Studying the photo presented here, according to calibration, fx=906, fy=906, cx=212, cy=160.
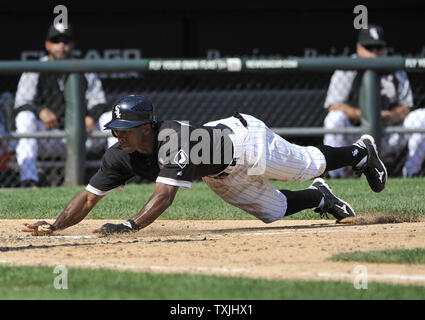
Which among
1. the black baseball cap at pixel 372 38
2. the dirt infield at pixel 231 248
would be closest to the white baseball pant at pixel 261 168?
the dirt infield at pixel 231 248

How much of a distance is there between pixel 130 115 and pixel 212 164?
61cm

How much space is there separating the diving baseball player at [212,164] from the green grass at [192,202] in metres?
0.61

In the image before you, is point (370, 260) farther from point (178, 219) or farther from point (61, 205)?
point (61, 205)

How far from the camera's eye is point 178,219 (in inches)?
275

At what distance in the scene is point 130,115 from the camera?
545cm

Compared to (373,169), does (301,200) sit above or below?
below

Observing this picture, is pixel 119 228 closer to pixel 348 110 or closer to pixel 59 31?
pixel 59 31

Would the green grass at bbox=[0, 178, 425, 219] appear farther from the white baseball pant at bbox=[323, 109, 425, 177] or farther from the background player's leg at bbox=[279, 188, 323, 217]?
the background player's leg at bbox=[279, 188, 323, 217]

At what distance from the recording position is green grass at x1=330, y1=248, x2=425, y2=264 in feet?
14.9

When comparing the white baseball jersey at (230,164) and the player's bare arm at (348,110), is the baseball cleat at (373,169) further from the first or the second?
the player's bare arm at (348,110)

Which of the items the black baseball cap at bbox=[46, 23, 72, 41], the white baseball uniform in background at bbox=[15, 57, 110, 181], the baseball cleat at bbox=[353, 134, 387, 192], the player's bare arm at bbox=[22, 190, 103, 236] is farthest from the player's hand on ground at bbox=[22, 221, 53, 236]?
the black baseball cap at bbox=[46, 23, 72, 41]

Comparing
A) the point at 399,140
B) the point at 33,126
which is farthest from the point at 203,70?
the point at 399,140

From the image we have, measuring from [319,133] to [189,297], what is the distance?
549 cm
